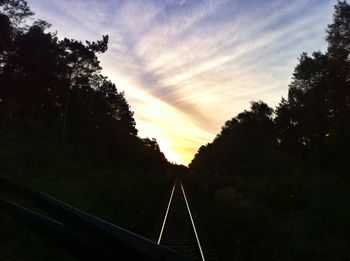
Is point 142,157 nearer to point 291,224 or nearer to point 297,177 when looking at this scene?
point 297,177

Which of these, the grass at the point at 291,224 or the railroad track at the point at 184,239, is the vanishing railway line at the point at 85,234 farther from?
the grass at the point at 291,224

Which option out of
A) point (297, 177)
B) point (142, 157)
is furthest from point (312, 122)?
point (142, 157)

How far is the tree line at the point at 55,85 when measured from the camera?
40.9 meters

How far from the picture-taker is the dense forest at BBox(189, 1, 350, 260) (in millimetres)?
12414

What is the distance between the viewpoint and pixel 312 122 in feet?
158

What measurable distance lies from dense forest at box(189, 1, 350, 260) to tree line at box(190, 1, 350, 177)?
90 mm

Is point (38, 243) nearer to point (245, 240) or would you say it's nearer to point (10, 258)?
point (10, 258)

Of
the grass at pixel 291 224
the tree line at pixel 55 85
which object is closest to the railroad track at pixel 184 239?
the grass at pixel 291 224

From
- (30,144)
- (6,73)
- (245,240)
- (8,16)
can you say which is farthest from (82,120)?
(245,240)

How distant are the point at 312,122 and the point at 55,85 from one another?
30363 millimetres

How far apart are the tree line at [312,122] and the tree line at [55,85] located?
20620 mm

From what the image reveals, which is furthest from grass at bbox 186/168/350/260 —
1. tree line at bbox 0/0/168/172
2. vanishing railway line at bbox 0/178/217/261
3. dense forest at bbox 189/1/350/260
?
tree line at bbox 0/0/168/172

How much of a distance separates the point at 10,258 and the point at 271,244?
22.6ft

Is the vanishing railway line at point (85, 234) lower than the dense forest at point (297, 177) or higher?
lower
